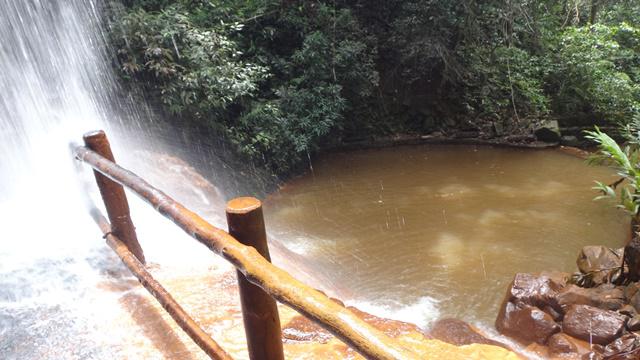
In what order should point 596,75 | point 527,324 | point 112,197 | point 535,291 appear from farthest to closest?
point 596,75 < point 535,291 < point 527,324 < point 112,197

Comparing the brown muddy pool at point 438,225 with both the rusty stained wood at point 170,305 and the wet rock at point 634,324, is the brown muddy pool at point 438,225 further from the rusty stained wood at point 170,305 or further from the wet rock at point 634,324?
the rusty stained wood at point 170,305

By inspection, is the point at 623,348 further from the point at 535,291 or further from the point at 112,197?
the point at 112,197

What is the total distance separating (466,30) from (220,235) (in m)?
10.2

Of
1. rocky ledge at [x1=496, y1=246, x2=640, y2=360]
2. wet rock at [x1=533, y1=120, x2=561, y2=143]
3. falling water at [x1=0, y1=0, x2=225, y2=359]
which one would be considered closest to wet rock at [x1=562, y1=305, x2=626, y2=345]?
rocky ledge at [x1=496, y1=246, x2=640, y2=360]

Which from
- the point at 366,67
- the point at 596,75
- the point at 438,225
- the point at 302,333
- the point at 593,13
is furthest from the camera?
the point at 593,13

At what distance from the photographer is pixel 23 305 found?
3.26 m

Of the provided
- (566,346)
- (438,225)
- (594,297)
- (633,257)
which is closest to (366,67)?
(438,225)

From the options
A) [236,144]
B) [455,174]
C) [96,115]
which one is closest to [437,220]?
[455,174]

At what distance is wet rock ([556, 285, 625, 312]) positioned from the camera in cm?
435

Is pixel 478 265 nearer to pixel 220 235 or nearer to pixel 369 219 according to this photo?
pixel 369 219

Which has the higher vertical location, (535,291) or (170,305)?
(170,305)

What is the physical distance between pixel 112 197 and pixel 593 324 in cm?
451

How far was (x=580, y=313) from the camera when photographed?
4.23m

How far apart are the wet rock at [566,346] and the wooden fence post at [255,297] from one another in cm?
332
